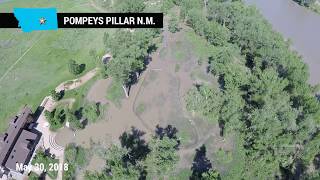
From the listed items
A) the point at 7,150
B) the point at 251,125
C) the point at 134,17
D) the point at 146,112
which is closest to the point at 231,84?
the point at 251,125

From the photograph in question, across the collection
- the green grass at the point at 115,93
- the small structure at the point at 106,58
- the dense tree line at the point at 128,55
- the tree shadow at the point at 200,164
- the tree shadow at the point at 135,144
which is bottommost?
the tree shadow at the point at 200,164

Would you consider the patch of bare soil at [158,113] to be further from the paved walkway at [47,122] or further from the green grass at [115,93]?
the paved walkway at [47,122]

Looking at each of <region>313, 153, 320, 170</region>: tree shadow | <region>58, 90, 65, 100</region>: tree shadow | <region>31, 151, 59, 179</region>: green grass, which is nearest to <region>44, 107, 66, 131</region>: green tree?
<region>58, 90, 65, 100</region>: tree shadow

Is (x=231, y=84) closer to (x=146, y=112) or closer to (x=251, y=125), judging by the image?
(x=251, y=125)

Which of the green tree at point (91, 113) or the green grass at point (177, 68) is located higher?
the green grass at point (177, 68)

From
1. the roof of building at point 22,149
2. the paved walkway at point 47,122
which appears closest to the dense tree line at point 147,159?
the paved walkway at point 47,122

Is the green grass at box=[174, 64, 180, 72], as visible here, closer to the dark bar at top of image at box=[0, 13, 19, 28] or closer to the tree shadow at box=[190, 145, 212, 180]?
the tree shadow at box=[190, 145, 212, 180]

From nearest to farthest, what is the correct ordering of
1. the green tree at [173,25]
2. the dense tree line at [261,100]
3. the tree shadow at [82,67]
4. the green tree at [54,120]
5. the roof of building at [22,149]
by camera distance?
1. the dense tree line at [261,100]
2. the roof of building at [22,149]
3. the green tree at [54,120]
4. the tree shadow at [82,67]
5. the green tree at [173,25]
